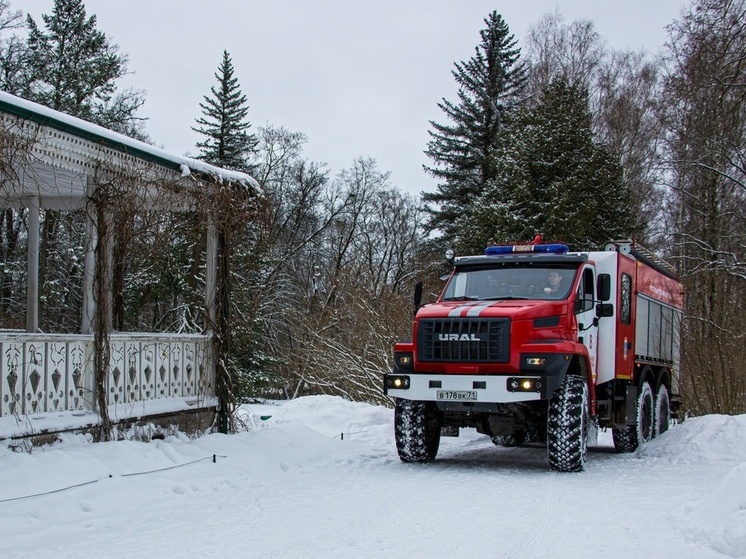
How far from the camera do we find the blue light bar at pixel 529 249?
11.2 m

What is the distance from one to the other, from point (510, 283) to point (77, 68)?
21.7 m

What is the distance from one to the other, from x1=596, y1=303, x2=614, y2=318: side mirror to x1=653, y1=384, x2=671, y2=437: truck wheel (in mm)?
3531

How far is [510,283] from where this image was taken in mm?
10891

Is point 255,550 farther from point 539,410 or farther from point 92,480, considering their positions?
point 539,410

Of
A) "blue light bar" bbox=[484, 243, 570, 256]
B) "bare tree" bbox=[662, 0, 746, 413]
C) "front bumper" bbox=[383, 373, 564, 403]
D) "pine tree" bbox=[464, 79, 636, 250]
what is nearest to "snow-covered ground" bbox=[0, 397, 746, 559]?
"front bumper" bbox=[383, 373, 564, 403]

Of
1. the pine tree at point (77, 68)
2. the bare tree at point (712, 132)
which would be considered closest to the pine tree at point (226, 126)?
the pine tree at point (77, 68)

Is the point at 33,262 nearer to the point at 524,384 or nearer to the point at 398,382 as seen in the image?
the point at 398,382

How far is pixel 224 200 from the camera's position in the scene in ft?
36.1

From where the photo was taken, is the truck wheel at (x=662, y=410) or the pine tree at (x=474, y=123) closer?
the truck wheel at (x=662, y=410)

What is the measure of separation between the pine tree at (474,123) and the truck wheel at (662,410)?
1903cm

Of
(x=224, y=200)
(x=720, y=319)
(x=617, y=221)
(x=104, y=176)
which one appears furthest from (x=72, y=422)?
(x=617, y=221)

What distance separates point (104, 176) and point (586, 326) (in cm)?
627

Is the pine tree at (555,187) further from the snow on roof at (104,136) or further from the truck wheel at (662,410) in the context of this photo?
the snow on roof at (104,136)

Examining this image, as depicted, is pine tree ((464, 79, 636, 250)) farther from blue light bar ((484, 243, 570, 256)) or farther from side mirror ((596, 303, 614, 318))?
side mirror ((596, 303, 614, 318))
